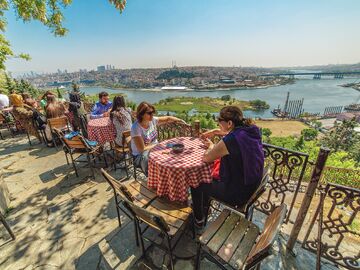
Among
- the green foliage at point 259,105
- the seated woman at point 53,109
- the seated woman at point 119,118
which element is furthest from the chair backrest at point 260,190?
the green foliage at point 259,105

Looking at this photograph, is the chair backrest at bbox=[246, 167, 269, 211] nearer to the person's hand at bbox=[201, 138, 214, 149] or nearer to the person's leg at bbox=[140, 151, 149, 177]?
the person's hand at bbox=[201, 138, 214, 149]

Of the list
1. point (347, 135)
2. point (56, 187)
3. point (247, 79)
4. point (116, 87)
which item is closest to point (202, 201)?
point (56, 187)

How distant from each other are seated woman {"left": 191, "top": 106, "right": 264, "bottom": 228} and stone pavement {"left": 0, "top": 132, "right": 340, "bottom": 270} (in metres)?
0.78

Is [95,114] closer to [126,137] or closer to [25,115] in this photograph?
[126,137]

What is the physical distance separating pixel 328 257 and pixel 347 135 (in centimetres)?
2850

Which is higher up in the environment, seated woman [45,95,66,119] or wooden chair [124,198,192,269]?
seated woman [45,95,66,119]

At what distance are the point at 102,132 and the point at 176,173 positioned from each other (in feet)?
9.13

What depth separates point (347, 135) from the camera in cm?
2289

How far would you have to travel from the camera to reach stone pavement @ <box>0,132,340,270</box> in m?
2.14

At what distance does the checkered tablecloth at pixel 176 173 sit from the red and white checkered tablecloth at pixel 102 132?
2284 millimetres

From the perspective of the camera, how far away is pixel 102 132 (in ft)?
13.6

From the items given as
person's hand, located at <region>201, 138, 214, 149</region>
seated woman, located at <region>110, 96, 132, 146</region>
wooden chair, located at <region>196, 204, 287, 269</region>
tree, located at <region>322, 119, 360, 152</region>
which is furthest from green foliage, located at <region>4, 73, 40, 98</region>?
tree, located at <region>322, 119, 360, 152</region>

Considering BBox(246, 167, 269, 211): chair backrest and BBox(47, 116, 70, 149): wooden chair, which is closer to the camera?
BBox(246, 167, 269, 211): chair backrest

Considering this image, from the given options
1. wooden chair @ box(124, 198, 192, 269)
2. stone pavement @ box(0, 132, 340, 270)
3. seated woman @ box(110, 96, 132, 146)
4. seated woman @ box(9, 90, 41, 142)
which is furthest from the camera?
seated woman @ box(9, 90, 41, 142)
